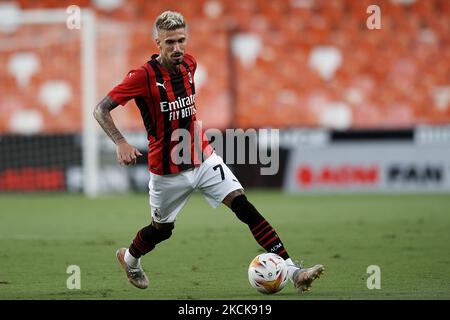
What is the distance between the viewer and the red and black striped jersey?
677 cm

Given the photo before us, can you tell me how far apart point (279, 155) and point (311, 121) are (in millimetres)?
2592

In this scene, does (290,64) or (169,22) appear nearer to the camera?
(169,22)

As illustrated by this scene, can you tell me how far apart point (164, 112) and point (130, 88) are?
0.30 meters

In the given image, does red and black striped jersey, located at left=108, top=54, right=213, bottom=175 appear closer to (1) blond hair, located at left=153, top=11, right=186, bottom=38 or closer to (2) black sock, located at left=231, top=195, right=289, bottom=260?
(1) blond hair, located at left=153, top=11, right=186, bottom=38

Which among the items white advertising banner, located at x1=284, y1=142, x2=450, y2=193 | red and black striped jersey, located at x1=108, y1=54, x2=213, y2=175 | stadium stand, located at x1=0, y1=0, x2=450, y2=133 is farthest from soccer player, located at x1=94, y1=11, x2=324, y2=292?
stadium stand, located at x1=0, y1=0, x2=450, y2=133

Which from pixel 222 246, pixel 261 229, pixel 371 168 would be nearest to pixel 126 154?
pixel 261 229

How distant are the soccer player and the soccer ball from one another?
17 centimetres

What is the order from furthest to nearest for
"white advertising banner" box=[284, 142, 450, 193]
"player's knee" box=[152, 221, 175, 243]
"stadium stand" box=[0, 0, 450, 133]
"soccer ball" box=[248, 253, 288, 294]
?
1. "stadium stand" box=[0, 0, 450, 133]
2. "white advertising banner" box=[284, 142, 450, 193]
3. "player's knee" box=[152, 221, 175, 243]
4. "soccer ball" box=[248, 253, 288, 294]

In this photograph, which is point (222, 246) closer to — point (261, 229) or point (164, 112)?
point (261, 229)

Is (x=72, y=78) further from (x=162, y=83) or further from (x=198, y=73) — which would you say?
(x=162, y=83)

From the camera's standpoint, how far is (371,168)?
52.6 ft

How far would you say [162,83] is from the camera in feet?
22.4

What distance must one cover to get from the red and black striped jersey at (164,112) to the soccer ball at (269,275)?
35.2 inches
